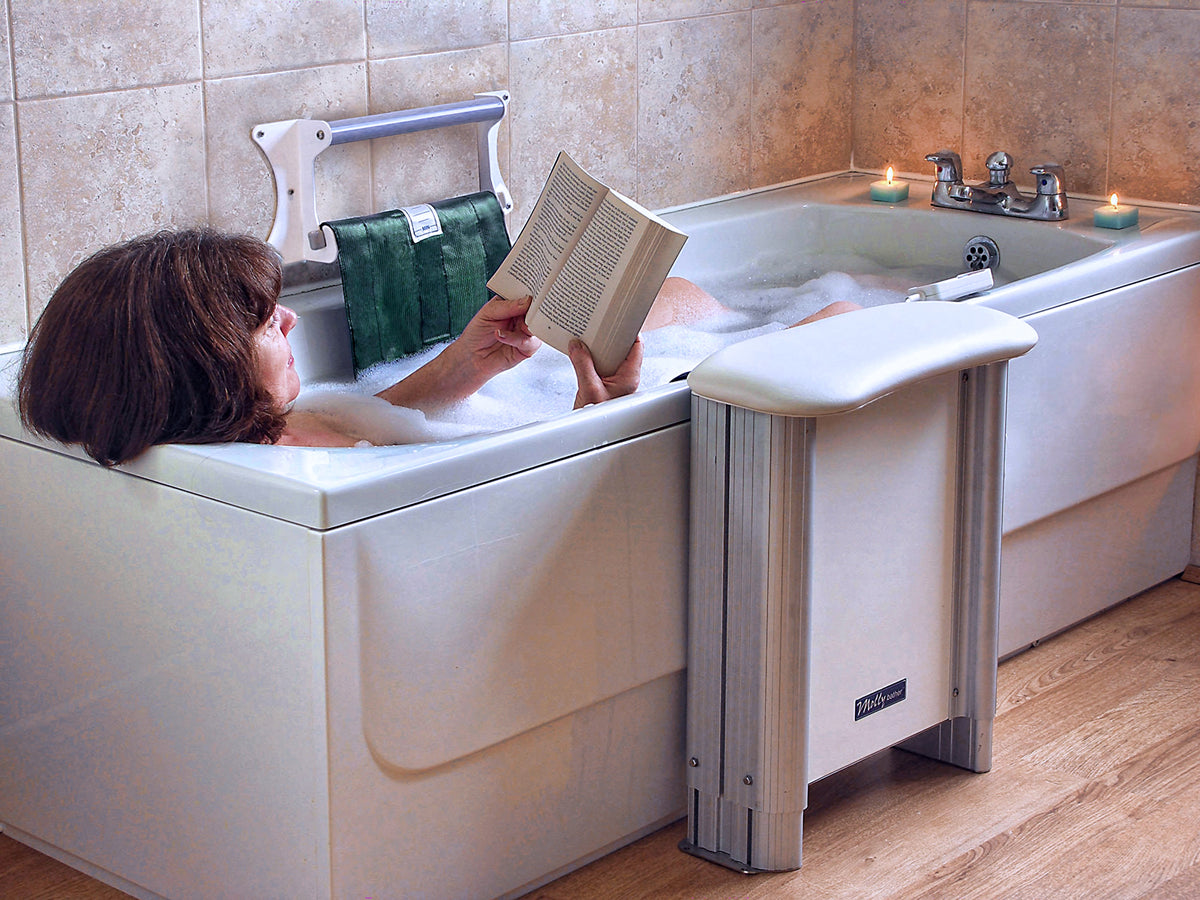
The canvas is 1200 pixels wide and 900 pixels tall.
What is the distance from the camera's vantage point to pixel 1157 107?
8.32 feet

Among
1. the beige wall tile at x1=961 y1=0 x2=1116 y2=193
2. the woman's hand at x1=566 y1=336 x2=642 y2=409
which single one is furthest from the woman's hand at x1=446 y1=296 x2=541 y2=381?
the beige wall tile at x1=961 y1=0 x2=1116 y2=193

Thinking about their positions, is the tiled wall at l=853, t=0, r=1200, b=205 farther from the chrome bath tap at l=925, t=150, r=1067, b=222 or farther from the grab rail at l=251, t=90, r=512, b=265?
the grab rail at l=251, t=90, r=512, b=265

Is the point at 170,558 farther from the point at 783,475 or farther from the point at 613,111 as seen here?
the point at 613,111

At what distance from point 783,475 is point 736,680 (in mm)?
241

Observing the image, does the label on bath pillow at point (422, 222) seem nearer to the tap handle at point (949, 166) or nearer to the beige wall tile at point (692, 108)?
the beige wall tile at point (692, 108)

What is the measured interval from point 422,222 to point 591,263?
467mm

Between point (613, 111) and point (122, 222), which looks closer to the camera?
point (122, 222)

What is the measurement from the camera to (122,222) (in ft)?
6.35

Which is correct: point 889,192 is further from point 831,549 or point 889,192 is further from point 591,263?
point 831,549

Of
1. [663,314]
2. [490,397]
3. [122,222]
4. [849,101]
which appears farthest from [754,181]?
[122,222]

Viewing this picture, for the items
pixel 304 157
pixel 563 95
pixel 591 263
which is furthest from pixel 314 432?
pixel 563 95

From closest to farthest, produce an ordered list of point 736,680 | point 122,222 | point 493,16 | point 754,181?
point 736,680, point 122,222, point 493,16, point 754,181

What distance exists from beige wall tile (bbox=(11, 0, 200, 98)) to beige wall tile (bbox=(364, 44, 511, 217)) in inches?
12.6

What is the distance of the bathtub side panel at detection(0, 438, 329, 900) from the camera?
144 cm
